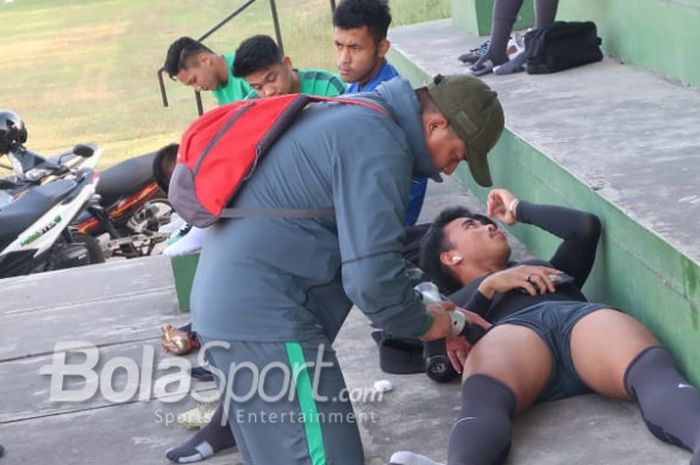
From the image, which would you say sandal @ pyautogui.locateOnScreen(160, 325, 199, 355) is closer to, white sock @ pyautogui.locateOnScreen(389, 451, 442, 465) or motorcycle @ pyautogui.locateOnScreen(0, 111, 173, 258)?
white sock @ pyautogui.locateOnScreen(389, 451, 442, 465)

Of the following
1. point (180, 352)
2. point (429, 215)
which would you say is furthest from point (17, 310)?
point (429, 215)

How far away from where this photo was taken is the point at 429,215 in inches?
246

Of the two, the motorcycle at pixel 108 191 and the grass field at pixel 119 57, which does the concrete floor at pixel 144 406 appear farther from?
the grass field at pixel 119 57

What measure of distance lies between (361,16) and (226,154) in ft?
7.05

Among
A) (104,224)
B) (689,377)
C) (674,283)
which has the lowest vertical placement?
(104,224)

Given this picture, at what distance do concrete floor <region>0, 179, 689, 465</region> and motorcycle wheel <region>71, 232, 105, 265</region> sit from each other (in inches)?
50.2

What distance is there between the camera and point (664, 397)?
3506 millimetres

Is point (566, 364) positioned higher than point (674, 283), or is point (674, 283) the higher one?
point (674, 283)

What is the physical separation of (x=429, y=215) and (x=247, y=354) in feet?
9.80

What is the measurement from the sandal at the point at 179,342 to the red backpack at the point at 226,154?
210 cm

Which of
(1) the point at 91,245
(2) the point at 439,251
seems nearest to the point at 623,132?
(2) the point at 439,251

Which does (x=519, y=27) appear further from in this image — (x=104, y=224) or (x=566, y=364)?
(x=566, y=364)

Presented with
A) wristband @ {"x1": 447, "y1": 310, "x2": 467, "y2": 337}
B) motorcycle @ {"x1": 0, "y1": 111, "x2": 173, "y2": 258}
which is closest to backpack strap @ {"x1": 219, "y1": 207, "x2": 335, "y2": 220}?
wristband @ {"x1": 447, "y1": 310, "x2": 467, "y2": 337}

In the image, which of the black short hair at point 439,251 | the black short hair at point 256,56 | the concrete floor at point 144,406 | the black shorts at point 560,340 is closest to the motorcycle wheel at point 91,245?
the concrete floor at point 144,406
